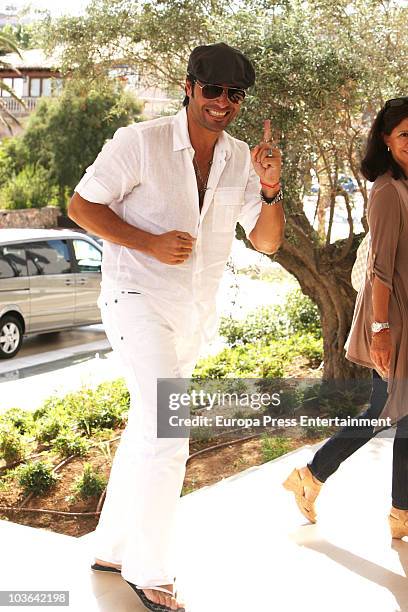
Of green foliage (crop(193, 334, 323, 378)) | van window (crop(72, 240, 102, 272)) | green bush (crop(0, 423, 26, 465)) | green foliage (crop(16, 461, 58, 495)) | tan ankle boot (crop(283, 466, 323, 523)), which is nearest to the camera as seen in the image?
tan ankle boot (crop(283, 466, 323, 523))

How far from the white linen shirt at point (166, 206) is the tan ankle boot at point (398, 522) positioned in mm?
1101

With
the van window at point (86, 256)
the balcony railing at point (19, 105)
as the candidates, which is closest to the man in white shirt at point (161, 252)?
the van window at point (86, 256)

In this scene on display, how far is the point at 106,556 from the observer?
3.20 metres

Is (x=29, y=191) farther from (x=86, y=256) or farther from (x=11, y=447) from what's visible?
(x=11, y=447)

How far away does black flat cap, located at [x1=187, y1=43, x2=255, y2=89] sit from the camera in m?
3.04

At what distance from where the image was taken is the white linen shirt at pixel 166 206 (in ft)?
9.98

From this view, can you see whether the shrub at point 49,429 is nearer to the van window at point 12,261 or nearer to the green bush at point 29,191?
the van window at point 12,261

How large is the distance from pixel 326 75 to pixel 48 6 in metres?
3.92

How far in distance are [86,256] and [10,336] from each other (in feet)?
6.24

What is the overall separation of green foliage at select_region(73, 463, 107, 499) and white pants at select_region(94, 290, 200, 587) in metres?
1.87

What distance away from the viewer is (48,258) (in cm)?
1154

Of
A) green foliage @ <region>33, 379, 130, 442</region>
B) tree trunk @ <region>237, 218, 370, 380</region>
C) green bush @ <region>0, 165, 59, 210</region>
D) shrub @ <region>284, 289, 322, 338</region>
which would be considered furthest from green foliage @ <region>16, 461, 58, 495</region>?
green bush @ <region>0, 165, 59, 210</region>

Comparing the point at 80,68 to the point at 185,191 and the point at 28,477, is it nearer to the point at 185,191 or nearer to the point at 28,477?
the point at 28,477

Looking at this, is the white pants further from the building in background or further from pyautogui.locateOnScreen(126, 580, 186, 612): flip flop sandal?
the building in background
